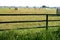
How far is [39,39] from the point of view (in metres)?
Result: 7.55

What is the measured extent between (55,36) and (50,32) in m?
0.32

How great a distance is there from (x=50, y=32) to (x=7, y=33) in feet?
6.05

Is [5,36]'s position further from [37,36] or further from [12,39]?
[37,36]

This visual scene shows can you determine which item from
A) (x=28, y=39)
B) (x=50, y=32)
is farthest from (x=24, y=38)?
(x=50, y=32)

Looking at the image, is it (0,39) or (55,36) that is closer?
(0,39)

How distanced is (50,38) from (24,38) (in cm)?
105

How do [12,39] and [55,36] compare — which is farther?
[55,36]

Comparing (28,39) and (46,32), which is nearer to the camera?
(28,39)

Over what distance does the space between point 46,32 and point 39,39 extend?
29.1 inches

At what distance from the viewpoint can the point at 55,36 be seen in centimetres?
798

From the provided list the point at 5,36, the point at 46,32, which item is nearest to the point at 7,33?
the point at 5,36

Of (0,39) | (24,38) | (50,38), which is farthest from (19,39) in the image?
(50,38)

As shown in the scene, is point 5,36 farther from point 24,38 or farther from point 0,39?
point 24,38

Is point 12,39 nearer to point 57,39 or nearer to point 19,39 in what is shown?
point 19,39
